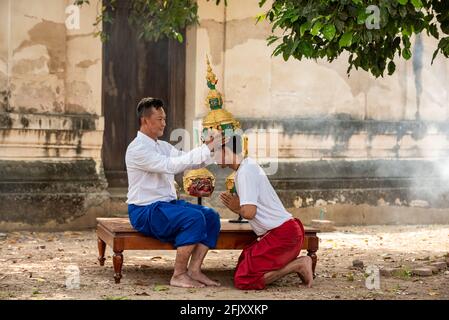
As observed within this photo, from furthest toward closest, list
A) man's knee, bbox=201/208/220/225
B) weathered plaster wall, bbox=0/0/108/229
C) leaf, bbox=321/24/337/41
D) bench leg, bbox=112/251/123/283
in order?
weathered plaster wall, bbox=0/0/108/229 → man's knee, bbox=201/208/220/225 → bench leg, bbox=112/251/123/283 → leaf, bbox=321/24/337/41

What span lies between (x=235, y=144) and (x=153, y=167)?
2.19 ft

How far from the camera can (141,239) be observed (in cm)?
652

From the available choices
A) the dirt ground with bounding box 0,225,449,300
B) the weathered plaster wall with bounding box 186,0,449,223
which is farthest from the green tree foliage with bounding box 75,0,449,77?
the weathered plaster wall with bounding box 186,0,449,223

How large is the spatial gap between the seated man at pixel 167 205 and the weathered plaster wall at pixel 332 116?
4195 mm

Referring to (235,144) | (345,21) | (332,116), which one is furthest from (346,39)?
(332,116)

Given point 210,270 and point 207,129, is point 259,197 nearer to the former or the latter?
point 207,129

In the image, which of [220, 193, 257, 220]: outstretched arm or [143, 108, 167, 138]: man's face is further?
[143, 108, 167, 138]: man's face

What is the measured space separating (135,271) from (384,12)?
329 cm

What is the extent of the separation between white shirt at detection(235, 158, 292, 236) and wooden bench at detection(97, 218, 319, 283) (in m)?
0.35

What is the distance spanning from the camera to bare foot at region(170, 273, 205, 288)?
6.39 meters

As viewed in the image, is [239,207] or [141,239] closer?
[239,207]

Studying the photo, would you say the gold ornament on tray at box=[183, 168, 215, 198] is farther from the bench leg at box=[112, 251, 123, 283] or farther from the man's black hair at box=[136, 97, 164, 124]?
the bench leg at box=[112, 251, 123, 283]

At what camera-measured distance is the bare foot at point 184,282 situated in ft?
21.0

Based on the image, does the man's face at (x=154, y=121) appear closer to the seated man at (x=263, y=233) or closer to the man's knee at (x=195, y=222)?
the seated man at (x=263, y=233)
